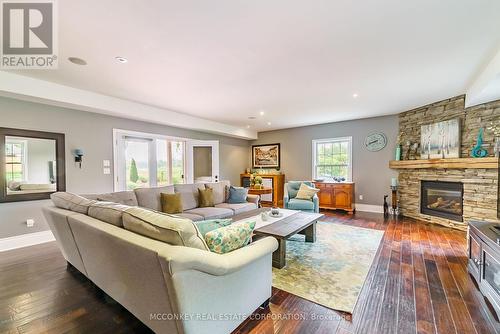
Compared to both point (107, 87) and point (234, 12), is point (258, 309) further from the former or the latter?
point (107, 87)

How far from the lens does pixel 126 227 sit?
5.16 ft

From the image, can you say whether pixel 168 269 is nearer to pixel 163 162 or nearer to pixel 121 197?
pixel 121 197

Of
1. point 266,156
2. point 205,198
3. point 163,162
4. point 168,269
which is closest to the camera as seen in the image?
point 168,269

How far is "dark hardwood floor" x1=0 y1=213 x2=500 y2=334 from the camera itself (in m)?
1.67

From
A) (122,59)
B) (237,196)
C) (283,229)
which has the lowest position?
(283,229)

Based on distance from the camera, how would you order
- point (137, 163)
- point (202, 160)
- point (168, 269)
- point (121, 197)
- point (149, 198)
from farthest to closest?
1. point (202, 160)
2. point (137, 163)
3. point (149, 198)
4. point (121, 197)
5. point (168, 269)

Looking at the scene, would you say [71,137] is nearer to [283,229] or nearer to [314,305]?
[283,229]

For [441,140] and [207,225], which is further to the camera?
[441,140]

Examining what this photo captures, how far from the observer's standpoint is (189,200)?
161 inches

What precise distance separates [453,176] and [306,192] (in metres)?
2.87

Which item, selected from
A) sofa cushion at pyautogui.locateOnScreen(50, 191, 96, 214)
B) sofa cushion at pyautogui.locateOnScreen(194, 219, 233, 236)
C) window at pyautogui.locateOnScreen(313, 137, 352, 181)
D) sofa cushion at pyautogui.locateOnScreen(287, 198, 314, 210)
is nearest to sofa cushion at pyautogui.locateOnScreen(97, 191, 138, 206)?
sofa cushion at pyautogui.locateOnScreen(50, 191, 96, 214)

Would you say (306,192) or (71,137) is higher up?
(71,137)

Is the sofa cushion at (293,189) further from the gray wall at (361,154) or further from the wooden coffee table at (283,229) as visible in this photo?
the gray wall at (361,154)

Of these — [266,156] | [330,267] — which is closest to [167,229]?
[330,267]
